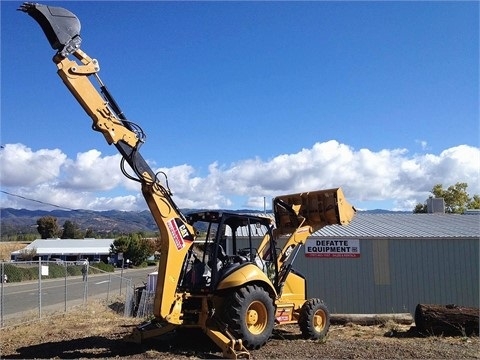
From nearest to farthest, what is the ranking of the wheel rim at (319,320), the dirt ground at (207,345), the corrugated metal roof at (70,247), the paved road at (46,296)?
the dirt ground at (207,345) → the wheel rim at (319,320) → the paved road at (46,296) → the corrugated metal roof at (70,247)

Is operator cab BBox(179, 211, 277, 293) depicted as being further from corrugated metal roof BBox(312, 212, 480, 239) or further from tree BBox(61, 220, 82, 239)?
tree BBox(61, 220, 82, 239)

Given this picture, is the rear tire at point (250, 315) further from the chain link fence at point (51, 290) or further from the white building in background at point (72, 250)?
the white building in background at point (72, 250)

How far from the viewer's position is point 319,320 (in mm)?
11734

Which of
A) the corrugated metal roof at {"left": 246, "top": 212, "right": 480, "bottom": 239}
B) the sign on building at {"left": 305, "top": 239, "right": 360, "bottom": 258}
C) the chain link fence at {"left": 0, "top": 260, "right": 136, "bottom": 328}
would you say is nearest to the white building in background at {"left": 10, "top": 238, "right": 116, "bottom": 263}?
the chain link fence at {"left": 0, "top": 260, "right": 136, "bottom": 328}

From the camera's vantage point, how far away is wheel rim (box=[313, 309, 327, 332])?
1159cm

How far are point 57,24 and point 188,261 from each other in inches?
189

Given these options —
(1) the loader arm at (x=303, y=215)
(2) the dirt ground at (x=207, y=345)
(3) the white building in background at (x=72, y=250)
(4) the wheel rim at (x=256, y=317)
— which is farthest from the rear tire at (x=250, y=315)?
(3) the white building in background at (x=72, y=250)

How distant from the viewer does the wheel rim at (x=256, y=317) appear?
9.88 meters

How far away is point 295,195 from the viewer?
12.7m

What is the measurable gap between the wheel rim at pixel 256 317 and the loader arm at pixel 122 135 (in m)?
1.33

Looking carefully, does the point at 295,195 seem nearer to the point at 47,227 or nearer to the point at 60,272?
the point at 60,272

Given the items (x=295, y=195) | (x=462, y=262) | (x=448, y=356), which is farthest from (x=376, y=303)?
(x=448, y=356)

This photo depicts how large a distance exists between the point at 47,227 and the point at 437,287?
11674cm

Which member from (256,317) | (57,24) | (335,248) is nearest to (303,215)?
(256,317)
